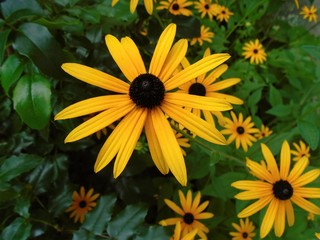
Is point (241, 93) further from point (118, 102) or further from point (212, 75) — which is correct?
point (118, 102)

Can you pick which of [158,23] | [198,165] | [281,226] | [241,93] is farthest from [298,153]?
[158,23]

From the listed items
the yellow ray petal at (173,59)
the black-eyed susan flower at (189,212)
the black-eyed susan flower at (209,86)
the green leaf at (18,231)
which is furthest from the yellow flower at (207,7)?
the green leaf at (18,231)

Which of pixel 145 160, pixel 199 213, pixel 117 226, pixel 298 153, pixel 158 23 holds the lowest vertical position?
pixel 117 226

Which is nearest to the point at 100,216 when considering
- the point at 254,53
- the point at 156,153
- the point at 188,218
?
the point at 156,153

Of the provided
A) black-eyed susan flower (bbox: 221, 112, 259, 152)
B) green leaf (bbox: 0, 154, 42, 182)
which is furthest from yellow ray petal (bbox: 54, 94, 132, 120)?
black-eyed susan flower (bbox: 221, 112, 259, 152)

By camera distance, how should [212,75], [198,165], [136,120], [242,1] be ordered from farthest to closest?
[242,1], [198,165], [212,75], [136,120]

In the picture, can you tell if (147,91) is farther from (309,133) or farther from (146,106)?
(309,133)

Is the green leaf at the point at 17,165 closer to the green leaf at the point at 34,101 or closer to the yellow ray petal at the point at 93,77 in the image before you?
the green leaf at the point at 34,101
